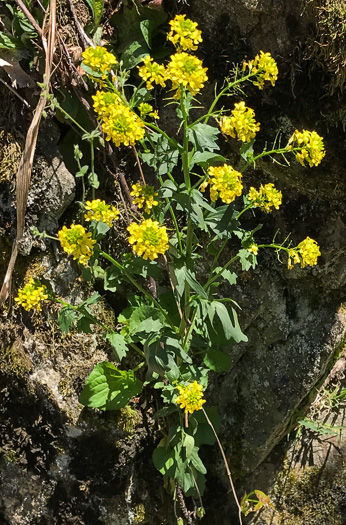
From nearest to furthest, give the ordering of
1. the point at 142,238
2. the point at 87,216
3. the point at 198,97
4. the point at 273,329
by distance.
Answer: the point at 142,238, the point at 87,216, the point at 198,97, the point at 273,329

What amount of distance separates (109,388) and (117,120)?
143 centimetres

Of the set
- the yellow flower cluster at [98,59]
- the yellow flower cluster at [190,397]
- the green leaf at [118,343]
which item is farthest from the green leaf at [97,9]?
the yellow flower cluster at [190,397]

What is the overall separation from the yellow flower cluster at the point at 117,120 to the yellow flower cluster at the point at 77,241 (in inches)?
15.9

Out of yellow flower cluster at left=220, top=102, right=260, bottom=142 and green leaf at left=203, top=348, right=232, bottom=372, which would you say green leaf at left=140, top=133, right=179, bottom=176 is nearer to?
yellow flower cluster at left=220, top=102, right=260, bottom=142

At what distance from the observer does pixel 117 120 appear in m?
1.90

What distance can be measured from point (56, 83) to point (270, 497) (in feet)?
9.22

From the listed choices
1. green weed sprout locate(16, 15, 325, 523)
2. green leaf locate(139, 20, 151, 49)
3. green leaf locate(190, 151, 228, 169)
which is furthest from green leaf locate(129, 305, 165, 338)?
green leaf locate(139, 20, 151, 49)

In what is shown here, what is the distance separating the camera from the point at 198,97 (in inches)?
112

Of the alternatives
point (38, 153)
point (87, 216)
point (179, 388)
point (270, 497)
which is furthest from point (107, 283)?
point (270, 497)

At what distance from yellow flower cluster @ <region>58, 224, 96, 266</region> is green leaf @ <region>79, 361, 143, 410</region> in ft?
2.60

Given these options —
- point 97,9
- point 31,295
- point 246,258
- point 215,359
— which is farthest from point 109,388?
point 97,9

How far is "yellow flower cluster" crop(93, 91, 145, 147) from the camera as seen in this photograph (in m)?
1.89

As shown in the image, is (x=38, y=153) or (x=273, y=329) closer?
(x=38, y=153)

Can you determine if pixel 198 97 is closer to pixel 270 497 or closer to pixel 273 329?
pixel 273 329
